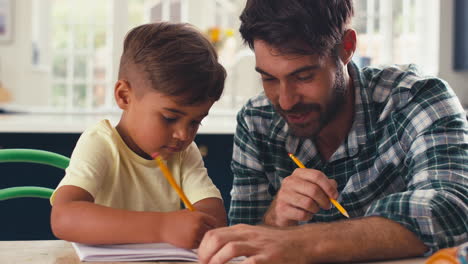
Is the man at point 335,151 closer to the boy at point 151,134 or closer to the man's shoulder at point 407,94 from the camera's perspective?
the man's shoulder at point 407,94

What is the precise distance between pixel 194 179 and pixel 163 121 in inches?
6.7

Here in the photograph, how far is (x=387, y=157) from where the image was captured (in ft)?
4.71

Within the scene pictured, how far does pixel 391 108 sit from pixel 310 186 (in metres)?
0.43

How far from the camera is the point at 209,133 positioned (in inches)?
106

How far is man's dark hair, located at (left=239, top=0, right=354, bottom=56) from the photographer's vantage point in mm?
1351

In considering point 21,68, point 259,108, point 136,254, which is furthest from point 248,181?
point 21,68

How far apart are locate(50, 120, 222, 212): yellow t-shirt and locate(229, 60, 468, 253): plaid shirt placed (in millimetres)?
291

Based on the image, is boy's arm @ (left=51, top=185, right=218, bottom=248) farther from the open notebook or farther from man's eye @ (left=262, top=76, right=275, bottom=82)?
man's eye @ (left=262, top=76, right=275, bottom=82)

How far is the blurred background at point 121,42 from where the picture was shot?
3.95 meters

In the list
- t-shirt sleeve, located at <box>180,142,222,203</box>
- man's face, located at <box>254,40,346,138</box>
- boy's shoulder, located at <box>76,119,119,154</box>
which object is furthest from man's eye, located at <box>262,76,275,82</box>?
boy's shoulder, located at <box>76,119,119,154</box>

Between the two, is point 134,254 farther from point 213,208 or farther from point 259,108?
point 259,108

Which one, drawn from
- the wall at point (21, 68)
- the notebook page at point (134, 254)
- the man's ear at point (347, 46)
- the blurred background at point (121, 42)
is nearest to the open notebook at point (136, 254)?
the notebook page at point (134, 254)

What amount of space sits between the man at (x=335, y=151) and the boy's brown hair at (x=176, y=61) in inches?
6.7

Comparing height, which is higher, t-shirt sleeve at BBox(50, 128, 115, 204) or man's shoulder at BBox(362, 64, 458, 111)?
man's shoulder at BBox(362, 64, 458, 111)
